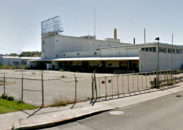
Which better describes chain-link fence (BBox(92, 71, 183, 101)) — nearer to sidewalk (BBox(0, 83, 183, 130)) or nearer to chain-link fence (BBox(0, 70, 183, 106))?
chain-link fence (BBox(0, 70, 183, 106))

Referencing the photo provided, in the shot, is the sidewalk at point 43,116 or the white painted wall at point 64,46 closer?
the sidewalk at point 43,116

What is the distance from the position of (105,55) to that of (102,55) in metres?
1.10

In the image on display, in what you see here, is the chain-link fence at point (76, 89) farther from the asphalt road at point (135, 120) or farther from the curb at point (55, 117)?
the asphalt road at point (135, 120)

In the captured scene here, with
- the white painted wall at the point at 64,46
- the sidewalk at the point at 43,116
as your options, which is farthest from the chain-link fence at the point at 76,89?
the white painted wall at the point at 64,46

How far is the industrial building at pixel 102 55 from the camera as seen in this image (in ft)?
127

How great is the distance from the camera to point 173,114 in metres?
8.28

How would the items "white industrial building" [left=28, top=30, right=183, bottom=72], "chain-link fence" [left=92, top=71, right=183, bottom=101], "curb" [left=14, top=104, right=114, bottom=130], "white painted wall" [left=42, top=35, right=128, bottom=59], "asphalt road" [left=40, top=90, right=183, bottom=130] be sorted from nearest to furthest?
"asphalt road" [left=40, top=90, right=183, bottom=130]
"curb" [left=14, top=104, right=114, bottom=130]
"chain-link fence" [left=92, top=71, right=183, bottom=101]
"white industrial building" [left=28, top=30, right=183, bottom=72]
"white painted wall" [left=42, top=35, right=128, bottom=59]

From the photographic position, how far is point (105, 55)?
1999 inches

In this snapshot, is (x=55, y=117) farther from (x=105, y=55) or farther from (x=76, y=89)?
(x=105, y=55)

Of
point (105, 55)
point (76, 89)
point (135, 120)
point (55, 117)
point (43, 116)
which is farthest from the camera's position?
point (105, 55)

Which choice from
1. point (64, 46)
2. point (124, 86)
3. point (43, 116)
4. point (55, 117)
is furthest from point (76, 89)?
point (64, 46)

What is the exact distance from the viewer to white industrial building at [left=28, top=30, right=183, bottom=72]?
38362 millimetres

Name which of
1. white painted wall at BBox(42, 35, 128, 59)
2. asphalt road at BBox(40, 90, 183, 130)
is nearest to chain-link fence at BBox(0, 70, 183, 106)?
asphalt road at BBox(40, 90, 183, 130)

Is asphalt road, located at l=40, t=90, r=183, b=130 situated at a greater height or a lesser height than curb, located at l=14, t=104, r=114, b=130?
lesser
